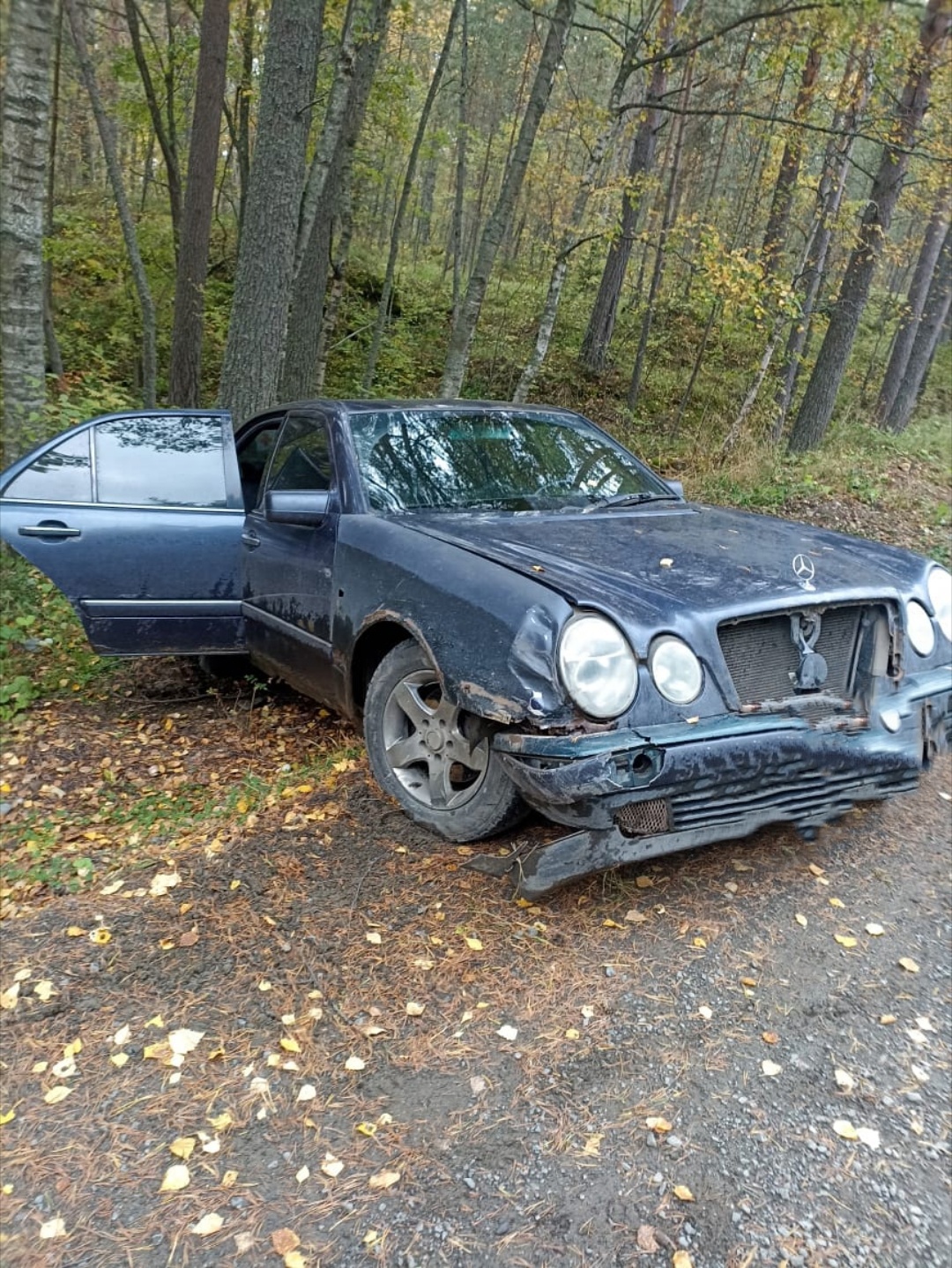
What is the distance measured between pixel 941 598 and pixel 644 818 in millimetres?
1816

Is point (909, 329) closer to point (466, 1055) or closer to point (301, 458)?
point (301, 458)

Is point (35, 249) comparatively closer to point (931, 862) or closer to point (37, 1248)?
point (37, 1248)

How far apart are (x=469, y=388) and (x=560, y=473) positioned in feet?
38.1

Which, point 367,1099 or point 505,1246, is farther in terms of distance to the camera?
point 367,1099

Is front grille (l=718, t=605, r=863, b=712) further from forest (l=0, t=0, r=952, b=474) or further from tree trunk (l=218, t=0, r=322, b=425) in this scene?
tree trunk (l=218, t=0, r=322, b=425)

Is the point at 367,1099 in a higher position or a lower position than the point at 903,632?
lower

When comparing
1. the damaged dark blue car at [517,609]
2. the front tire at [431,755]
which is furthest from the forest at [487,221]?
the front tire at [431,755]

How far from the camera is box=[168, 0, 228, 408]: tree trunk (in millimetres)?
11047

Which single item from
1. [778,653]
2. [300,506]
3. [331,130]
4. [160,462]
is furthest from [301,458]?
[331,130]

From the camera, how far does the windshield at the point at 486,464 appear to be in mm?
3893

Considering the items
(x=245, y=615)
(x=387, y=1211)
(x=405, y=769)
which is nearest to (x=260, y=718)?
(x=245, y=615)

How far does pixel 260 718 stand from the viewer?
4.82m

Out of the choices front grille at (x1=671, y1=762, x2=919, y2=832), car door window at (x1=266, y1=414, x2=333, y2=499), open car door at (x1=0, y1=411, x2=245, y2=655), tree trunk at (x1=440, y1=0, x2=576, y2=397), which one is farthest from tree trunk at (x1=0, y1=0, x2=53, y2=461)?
front grille at (x1=671, y1=762, x2=919, y2=832)

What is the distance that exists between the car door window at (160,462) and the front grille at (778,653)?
295 centimetres
